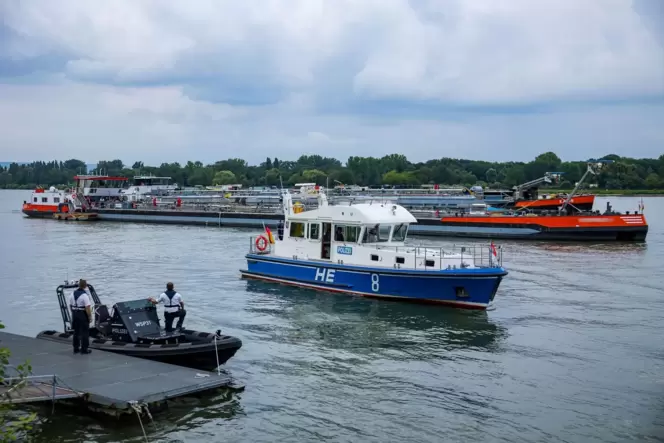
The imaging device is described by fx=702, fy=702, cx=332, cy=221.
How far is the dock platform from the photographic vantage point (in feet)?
49.5

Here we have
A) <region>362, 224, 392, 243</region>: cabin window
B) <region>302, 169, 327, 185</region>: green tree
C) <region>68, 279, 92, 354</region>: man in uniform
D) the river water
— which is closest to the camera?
the river water

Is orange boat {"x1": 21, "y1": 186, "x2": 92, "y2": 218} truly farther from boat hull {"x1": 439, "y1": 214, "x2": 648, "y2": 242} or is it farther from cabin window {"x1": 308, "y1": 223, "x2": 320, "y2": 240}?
cabin window {"x1": 308, "y1": 223, "x2": 320, "y2": 240}

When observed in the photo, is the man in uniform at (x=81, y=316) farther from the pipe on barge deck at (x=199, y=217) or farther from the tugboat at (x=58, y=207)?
the tugboat at (x=58, y=207)

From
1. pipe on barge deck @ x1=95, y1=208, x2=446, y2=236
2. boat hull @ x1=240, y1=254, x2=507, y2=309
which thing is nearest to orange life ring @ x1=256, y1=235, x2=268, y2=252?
boat hull @ x1=240, y1=254, x2=507, y2=309

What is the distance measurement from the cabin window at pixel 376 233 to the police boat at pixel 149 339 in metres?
11.7

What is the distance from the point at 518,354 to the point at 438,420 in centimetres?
652

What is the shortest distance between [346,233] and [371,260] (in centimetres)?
173

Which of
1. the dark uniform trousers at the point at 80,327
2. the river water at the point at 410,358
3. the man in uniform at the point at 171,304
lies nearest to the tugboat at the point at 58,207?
the river water at the point at 410,358

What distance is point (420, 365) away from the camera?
20109mm

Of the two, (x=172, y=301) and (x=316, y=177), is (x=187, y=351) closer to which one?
(x=172, y=301)

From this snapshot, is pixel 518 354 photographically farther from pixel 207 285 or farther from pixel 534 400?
pixel 207 285

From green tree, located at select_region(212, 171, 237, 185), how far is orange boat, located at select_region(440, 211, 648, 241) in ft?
421

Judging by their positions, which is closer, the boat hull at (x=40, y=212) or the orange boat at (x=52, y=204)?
the orange boat at (x=52, y=204)

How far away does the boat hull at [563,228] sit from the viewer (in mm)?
54500
